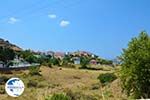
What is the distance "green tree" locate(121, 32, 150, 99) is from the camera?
3244 cm

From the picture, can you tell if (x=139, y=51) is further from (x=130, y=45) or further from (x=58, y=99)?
(x=58, y=99)

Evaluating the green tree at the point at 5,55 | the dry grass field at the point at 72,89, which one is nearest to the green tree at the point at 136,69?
the dry grass field at the point at 72,89

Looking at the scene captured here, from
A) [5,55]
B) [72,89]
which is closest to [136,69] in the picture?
[72,89]

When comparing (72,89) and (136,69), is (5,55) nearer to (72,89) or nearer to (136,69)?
(72,89)

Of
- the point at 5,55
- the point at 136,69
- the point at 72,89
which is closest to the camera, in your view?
the point at 136,69

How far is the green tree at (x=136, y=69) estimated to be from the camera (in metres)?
32.4

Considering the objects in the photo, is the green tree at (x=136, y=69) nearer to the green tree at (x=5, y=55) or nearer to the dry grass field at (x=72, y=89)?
the dry grass field at (x=72, y=89)

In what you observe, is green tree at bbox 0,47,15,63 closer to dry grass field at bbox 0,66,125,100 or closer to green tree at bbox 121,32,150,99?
dry grass field at bbox 0,66,125,100

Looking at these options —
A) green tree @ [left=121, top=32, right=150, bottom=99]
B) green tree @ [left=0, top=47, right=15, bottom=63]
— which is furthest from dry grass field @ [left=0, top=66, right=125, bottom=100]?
green tree @ [left=0, top=47, right=15, bottom=63]

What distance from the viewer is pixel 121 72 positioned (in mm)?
33844

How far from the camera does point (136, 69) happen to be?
32875 millimetres

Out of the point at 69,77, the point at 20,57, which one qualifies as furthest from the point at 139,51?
the point at 20,57

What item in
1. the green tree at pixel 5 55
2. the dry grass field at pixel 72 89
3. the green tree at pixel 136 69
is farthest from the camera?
the green tree at pixel 5 55

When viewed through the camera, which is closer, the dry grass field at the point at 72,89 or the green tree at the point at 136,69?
the dry grass field at the point at 72,89
